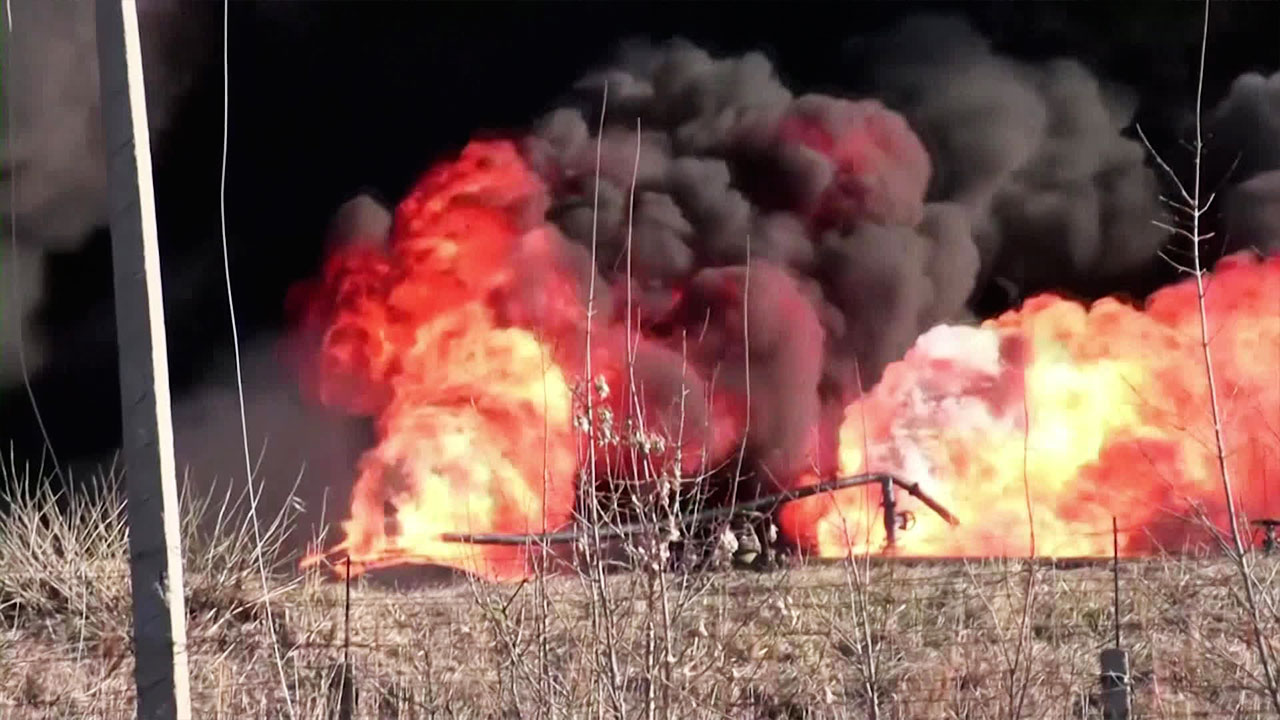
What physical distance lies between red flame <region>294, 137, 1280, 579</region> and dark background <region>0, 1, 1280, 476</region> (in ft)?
1.26

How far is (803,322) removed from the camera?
9.23m

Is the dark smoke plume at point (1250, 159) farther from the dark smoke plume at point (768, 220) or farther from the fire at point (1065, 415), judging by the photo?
the dark smoke plume at point (768, 220)

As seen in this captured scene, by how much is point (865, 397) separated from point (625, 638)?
447cm

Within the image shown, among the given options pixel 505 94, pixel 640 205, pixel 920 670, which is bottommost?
pixel 920 670

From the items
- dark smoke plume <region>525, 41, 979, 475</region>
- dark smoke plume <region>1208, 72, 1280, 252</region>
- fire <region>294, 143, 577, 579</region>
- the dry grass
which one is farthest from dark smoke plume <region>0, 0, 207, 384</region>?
dark smoke plume <region>1208, 72, 1280, 252</region>

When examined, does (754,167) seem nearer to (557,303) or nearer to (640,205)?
(640,205)

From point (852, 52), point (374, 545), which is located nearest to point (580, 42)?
point (852, 52)

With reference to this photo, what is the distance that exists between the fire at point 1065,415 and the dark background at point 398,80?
51cm

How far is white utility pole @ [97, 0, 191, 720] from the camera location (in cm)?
351

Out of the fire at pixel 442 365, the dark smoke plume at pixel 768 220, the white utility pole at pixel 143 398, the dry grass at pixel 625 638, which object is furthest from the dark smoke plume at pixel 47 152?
the white utility pole at pixel 143 398

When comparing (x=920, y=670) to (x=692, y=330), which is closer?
(x=920, y=670)

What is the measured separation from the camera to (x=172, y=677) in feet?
11.6

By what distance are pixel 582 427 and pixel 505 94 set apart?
5.29 m

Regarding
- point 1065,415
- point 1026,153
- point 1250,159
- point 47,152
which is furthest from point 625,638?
point 1250,159
